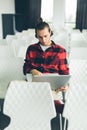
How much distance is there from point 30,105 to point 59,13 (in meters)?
9.37

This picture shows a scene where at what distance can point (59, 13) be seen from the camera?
11273 millimetres

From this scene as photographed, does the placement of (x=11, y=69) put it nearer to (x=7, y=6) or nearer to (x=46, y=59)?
(x=46, y=59)

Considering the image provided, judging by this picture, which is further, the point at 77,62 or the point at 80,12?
the point at 80,12

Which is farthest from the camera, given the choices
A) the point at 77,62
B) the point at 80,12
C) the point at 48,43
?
the point at 80,12

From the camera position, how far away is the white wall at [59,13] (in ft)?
36.4

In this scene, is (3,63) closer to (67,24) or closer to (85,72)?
(85,72)

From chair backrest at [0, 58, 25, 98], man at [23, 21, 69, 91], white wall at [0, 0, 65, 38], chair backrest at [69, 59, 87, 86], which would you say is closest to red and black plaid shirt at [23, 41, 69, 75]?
man at [23, 21, 69, 91]

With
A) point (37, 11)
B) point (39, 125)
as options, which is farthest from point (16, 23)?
point (39, 125)

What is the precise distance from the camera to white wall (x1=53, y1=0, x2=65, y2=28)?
1109 centimetres

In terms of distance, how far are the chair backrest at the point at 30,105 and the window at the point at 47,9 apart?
996cm

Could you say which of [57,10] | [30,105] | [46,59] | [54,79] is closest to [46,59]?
[46,59]

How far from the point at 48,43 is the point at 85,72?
0.68m

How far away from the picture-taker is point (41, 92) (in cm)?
224

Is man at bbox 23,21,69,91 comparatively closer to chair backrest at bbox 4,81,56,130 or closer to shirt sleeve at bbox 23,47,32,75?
shirt sleeve at bbox 23,47,32,75
